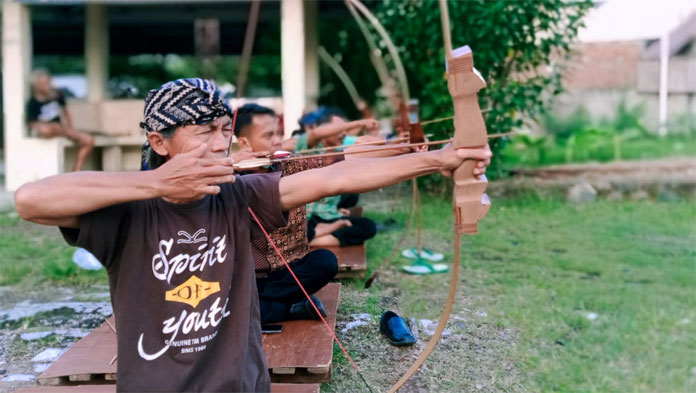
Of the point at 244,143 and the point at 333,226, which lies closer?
the point at 244,143

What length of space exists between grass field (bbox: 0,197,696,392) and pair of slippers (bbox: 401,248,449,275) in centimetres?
11

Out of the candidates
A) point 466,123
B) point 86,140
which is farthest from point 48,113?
point 466,123

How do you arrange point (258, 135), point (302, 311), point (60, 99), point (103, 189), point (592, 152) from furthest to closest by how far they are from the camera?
1. point (592, 152)
2. point (60, 99)
3. point (258, 135)
4. point (302, 311)
5. point (103, 189)

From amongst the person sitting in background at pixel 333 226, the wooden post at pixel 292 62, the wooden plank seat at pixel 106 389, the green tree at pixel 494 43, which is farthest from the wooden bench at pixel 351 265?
the wooden post at pixel 292 62

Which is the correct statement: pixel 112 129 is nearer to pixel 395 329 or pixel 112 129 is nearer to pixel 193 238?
pixel 395 329

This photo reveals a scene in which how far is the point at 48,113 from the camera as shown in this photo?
8656mm

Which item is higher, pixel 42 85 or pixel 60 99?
pixel 42 85

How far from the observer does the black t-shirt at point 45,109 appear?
8.55m

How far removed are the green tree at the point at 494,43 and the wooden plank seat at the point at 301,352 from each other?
163 inches

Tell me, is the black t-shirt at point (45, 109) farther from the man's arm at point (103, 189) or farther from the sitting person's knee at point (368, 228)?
the man's arm at point (103, 189)

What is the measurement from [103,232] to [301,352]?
4.61ft

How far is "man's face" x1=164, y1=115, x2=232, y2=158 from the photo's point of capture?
207cm

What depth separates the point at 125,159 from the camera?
32.4 feet

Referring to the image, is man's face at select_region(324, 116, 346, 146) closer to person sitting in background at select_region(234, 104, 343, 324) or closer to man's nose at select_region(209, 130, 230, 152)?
person sitting in background at select_region(234, 104, 343, 324)
